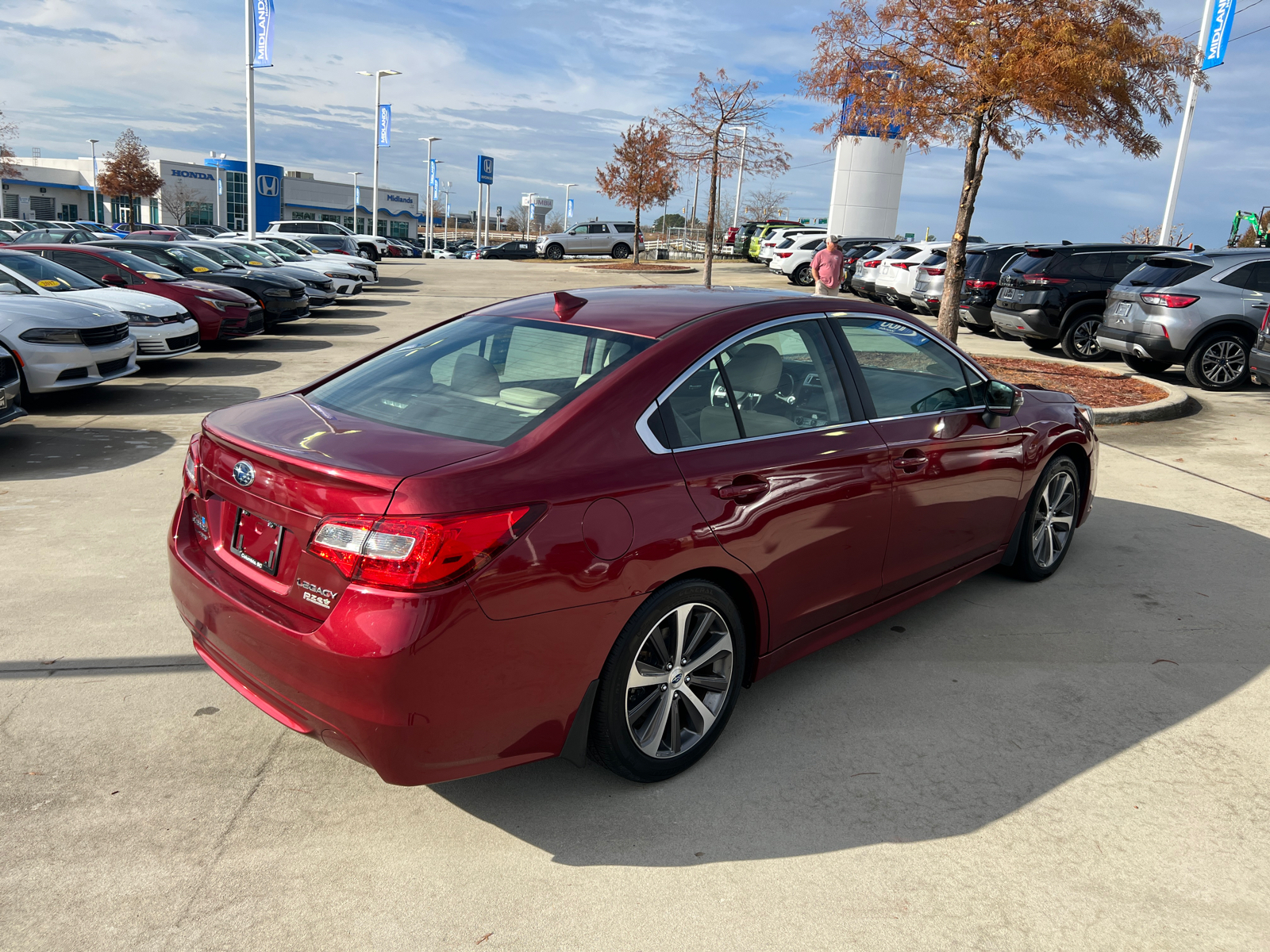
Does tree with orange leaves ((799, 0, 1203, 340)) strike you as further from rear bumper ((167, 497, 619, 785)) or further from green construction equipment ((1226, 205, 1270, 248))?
green construction equipment ((1226, 205, 1270, 248))

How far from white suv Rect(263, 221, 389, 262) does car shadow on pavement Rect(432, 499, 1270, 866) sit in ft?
104

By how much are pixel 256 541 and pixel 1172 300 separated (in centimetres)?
1218

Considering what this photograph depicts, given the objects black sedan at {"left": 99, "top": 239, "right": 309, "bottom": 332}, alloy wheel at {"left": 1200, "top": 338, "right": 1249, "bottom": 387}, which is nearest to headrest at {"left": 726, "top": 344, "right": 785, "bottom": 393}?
alloy wheel at {"left": 1200, "top": 338, "right": 1249, "bottom": 387}

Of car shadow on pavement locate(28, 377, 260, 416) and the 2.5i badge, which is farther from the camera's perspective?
car shadow on pavement locate(28, 377, 260, 416)

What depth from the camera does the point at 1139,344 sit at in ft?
40.2

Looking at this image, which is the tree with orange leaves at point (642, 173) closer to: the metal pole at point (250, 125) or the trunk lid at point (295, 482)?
the metal pole at point (250, 125)

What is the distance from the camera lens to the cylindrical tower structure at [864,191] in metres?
39.8

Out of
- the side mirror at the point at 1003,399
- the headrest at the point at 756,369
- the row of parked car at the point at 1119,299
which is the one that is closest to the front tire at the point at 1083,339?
the row of parked car at the point at 1119,299

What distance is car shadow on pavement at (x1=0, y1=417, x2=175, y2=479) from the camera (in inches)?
280

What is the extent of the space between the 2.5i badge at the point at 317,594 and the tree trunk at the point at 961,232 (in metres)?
11.4

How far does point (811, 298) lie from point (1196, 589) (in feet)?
10.2

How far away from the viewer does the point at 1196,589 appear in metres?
5.34

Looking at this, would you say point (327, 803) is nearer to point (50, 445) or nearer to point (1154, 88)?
point (50, 445)

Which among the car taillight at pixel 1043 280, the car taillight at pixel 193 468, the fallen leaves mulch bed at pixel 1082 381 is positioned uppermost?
the car taillight at pixel 1043 280
